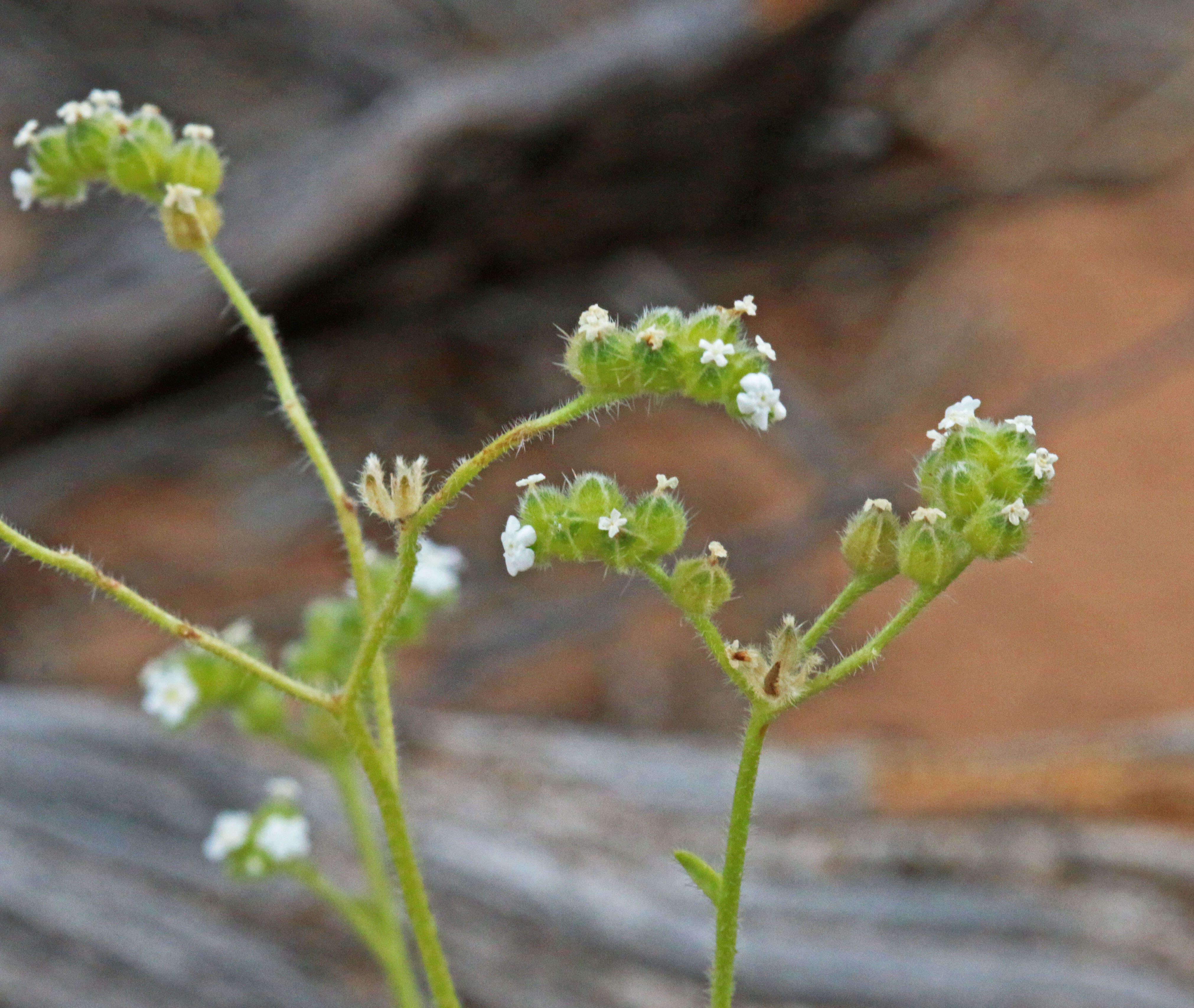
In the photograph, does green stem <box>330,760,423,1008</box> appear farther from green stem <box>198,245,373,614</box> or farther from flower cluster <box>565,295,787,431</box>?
flower cluster <box>565,295,787,431</box>

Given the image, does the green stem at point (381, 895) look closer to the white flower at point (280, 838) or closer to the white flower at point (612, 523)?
the white flower at point (280, 838)

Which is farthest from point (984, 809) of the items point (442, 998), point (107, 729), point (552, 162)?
point (552, 162)

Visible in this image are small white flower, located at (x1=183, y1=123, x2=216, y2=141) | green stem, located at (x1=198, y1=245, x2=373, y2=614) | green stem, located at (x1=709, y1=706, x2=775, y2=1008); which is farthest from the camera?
small white flower, located at (x1=183, y1=123, x2=216, y2=141)

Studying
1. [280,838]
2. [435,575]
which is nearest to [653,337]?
[435,575]

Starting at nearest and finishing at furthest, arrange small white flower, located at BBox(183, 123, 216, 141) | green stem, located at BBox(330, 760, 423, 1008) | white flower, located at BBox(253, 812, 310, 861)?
1. small white flower, located at BBox(183, 123, 216, 141)
2. green stem, located at BBox(330, 760, 423, 1008)
3. white flower, located at BBox(253, 812, 310, 861)

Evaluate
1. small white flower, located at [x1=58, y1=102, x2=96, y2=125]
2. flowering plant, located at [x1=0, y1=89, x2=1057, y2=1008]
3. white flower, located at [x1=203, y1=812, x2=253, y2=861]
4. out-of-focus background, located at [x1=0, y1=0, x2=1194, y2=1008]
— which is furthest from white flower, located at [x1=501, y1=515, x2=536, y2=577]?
out-of-focus background, located at [x1=0, y1=0, x2=1194, y2=1008]

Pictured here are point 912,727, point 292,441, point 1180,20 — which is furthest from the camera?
point 1180,20

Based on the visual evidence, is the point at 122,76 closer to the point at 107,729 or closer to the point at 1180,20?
the point at 107,729
